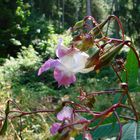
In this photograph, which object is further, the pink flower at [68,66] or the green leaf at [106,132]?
the green leaf at [106,132]

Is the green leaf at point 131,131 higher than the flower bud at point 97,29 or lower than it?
lower

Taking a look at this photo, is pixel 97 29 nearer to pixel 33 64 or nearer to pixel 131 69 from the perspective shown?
pixel 131 69

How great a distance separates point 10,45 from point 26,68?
152 centimetres

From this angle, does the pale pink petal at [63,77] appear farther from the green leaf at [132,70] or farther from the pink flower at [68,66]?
the green leaf at [132,70]

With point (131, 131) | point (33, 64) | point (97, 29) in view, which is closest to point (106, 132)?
point (131, 131)

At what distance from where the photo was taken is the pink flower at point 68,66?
0.41 m

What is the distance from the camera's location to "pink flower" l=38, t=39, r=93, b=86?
0.41m

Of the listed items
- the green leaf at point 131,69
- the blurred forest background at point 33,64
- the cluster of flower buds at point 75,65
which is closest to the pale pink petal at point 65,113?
the cluster of flower buds at point 75,65

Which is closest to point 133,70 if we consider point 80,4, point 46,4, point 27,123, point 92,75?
point 27,123

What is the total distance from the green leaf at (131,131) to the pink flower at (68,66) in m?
0.14

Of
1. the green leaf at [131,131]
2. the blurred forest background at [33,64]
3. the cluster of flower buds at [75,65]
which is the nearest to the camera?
the cluster of flower buds at [75,65]

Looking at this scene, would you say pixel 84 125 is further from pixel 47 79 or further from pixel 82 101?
pixel 47 79

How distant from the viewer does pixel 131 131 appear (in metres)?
0.54

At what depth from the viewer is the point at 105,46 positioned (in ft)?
1.59
